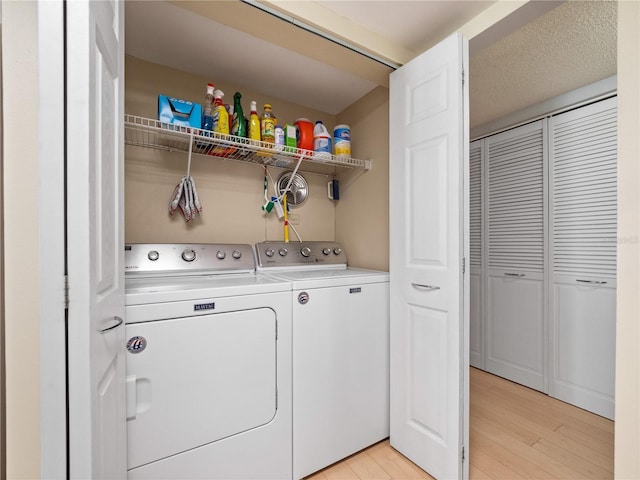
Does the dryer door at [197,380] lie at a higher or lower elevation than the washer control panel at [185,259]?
lower

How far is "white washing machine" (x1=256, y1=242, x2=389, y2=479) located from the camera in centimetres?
148

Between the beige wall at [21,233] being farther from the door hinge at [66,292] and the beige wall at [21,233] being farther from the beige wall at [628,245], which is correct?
the beige wall at [628,245]

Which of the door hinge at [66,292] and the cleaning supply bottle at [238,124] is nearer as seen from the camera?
the door hinge at [66,292]

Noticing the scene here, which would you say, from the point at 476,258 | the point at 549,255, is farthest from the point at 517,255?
the point at 476,258

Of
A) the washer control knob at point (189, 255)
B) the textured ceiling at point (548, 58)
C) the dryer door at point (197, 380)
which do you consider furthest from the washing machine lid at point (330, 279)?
the textured ceiling at point (548, 58)

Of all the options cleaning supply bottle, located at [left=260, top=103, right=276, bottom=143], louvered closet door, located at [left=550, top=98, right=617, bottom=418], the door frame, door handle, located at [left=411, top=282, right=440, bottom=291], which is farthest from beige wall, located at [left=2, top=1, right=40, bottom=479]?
louvered closet door, located at [left=550, top=98, right=617, bottom=418]

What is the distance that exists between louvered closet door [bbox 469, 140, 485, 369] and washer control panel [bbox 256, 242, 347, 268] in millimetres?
1474

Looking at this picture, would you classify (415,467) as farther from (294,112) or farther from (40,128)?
(294,112)

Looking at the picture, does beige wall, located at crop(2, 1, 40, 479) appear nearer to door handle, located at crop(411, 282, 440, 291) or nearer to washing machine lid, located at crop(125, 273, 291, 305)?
washing machine lid, located at crop(125, 273, 291, 305)

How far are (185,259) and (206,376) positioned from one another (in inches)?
25.9

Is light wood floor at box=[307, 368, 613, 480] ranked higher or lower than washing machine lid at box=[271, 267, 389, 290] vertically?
lower

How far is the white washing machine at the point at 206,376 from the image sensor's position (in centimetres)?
114

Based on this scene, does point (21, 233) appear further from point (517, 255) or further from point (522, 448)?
point (517, 255)

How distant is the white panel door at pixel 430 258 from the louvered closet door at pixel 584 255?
1449 mm
